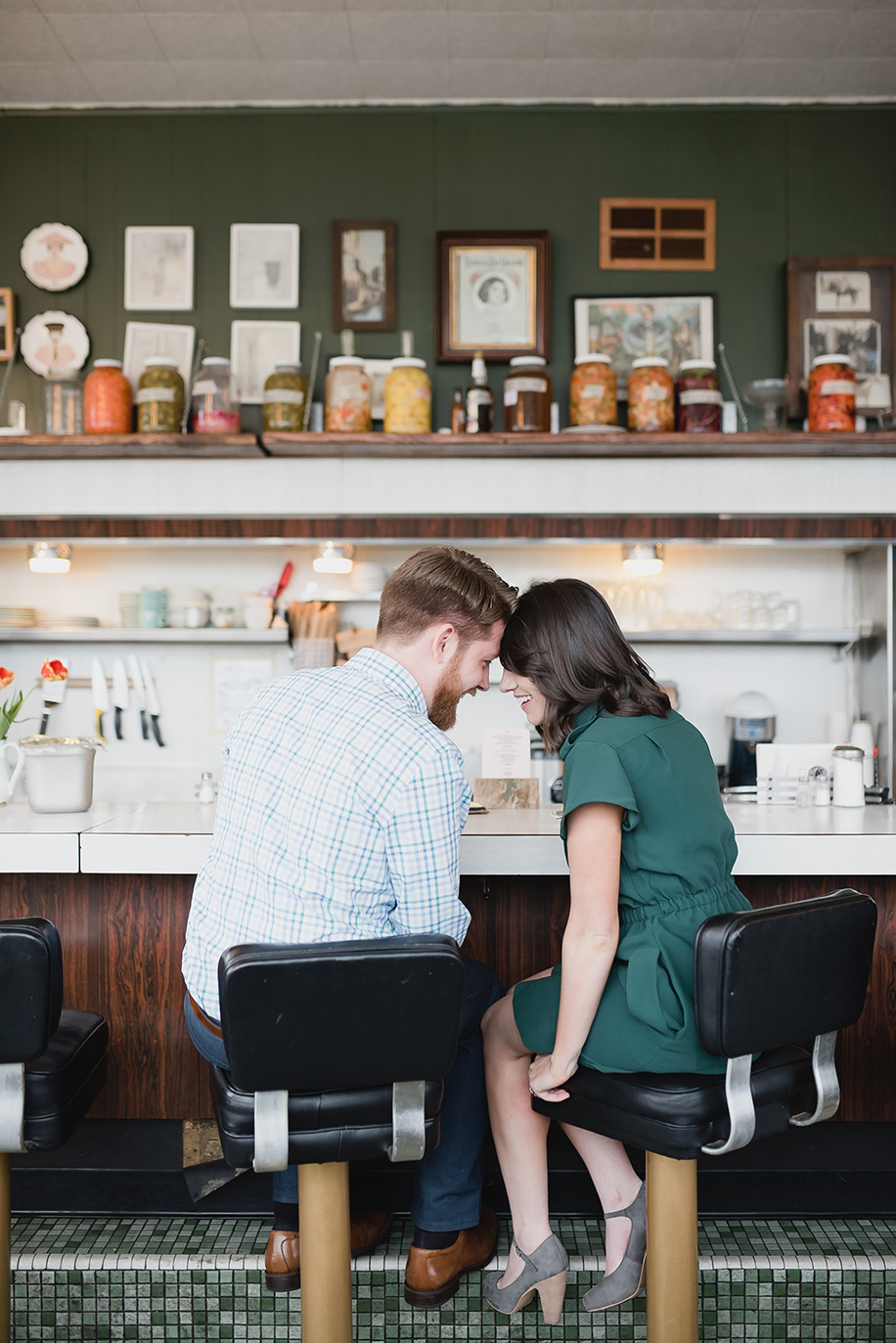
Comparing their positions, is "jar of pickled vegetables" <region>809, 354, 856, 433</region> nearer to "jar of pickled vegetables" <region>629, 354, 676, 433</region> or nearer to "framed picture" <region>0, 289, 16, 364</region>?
"jar of pickled vegetables" <region>629, 354, 676, 433</region>

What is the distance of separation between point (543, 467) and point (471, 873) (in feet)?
5.85

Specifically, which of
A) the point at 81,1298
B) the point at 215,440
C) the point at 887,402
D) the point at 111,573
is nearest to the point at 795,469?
the point at 887,402

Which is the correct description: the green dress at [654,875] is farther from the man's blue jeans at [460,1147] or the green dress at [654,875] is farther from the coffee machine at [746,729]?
the coffee machine at [746,729]

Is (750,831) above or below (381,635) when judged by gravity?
below

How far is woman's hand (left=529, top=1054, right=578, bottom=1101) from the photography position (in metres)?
1.61

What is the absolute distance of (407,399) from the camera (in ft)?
11.4

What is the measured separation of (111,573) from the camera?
410 cm

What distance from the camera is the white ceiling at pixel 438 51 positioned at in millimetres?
3303

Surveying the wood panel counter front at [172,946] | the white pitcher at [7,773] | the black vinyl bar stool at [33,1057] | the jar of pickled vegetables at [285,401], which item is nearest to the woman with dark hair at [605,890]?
the wood panel counter front at [172,946]

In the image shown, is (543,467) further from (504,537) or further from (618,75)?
(618,75)

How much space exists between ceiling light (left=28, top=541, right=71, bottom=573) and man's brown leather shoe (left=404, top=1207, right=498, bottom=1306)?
286 centimetres

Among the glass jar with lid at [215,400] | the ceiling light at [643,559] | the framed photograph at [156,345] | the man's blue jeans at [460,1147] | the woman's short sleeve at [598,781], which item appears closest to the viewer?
the woman's short sleeve at [598,781]

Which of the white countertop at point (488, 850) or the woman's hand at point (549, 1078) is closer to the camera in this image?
the woman's hand at point (549, 1078)

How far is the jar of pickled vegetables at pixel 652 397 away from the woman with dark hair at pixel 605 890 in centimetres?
187
